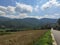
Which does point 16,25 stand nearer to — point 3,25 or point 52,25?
point 3,25

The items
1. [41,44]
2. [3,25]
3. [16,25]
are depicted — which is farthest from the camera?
[16,25]

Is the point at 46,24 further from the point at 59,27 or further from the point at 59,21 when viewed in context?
the point at 59,21

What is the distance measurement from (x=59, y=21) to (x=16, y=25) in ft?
125

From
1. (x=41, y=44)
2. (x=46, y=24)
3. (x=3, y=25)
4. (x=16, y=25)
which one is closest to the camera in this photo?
(x=41, y=44)

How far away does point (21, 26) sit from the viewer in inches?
2874

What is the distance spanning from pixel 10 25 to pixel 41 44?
5587cm

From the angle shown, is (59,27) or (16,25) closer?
(16,25)

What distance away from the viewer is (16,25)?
71188 millimetres

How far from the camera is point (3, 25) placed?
217ft

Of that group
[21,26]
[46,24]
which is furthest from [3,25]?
[46,24]

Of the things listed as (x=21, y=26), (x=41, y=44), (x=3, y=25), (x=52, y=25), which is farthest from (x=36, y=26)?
(x=41, y=44)

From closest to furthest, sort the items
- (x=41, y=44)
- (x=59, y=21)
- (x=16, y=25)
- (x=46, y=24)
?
1. (x=41, y=44)
2. (x=16, y=25)
3. (x=46, y=24)
4. (x=59, y=21)

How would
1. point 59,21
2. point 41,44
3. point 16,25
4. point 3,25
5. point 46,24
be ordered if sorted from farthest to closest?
point 59,21, point 46,24, point 16,25, point 3,25, point 41,44

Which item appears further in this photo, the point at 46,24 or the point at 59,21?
the point at 59,21
